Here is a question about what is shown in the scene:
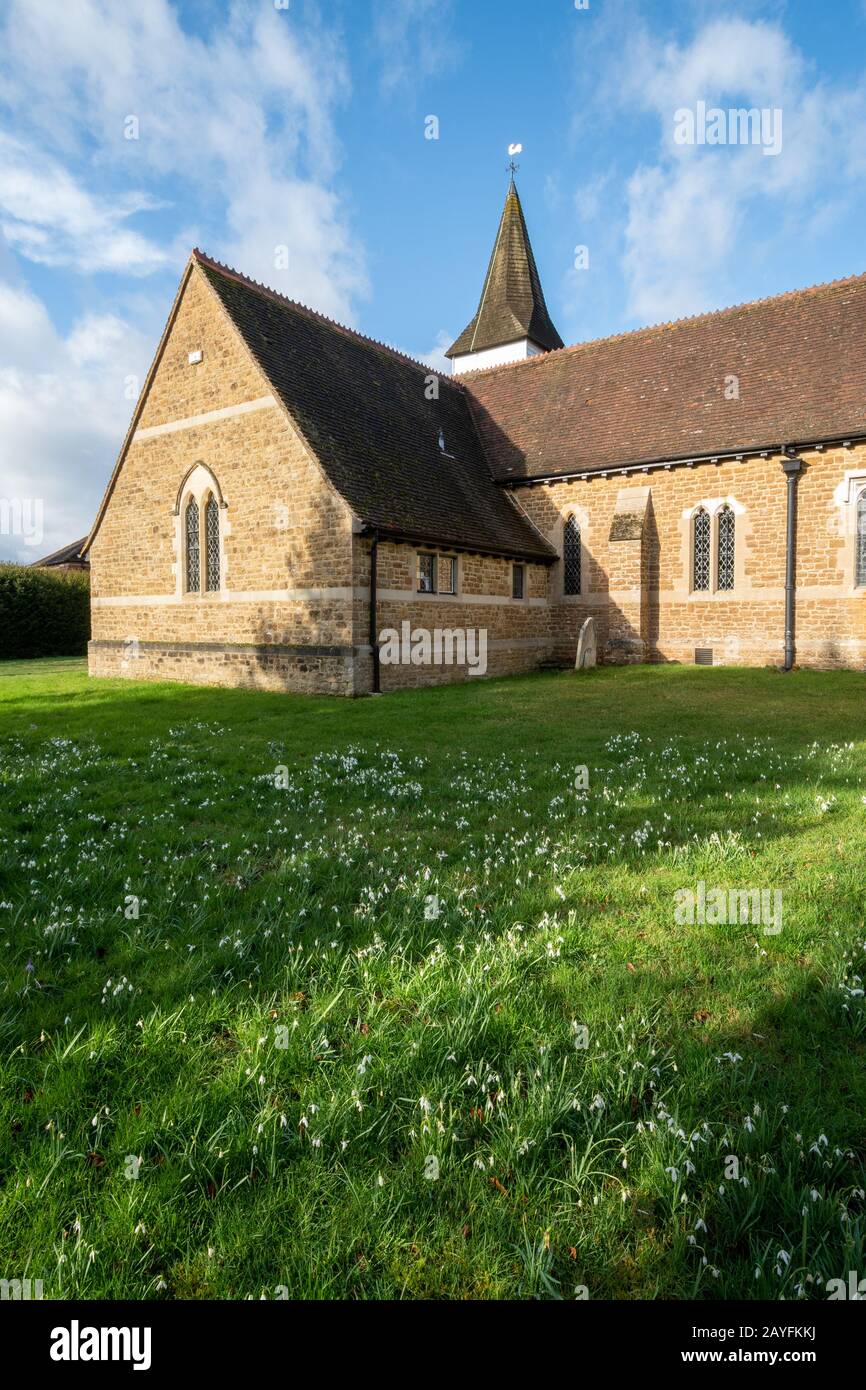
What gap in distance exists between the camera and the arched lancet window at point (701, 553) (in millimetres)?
22234

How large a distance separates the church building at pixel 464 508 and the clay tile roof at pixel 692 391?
0.29 ft

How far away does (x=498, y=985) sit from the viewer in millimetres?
3645

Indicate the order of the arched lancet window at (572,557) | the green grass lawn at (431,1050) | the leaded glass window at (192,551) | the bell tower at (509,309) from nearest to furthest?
the green grass lawn at (431,1050), the leaded glass window at (192,551), the arched lancet window at (572,557), the bell tower at (509,309)

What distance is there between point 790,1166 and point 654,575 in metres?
22.1

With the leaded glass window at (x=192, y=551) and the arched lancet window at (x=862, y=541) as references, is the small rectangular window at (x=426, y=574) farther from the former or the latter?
the arched lancet window at (x=862, y=541)

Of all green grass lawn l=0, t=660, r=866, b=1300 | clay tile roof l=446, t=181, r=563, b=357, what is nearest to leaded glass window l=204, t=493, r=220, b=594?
green grass lawn l=0, t=660, r=866, b=1300

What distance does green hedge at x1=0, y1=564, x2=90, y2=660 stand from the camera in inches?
1340

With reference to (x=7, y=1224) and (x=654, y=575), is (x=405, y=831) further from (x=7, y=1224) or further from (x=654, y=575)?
(x=654, y=575)

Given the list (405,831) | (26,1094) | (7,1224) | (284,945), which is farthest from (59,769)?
(7,1224)

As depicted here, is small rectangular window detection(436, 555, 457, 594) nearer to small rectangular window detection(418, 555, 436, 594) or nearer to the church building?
the church building

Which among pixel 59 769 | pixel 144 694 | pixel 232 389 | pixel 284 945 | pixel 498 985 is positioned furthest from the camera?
pixel 232 389

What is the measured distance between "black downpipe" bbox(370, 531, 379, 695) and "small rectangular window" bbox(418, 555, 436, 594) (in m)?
1.85
